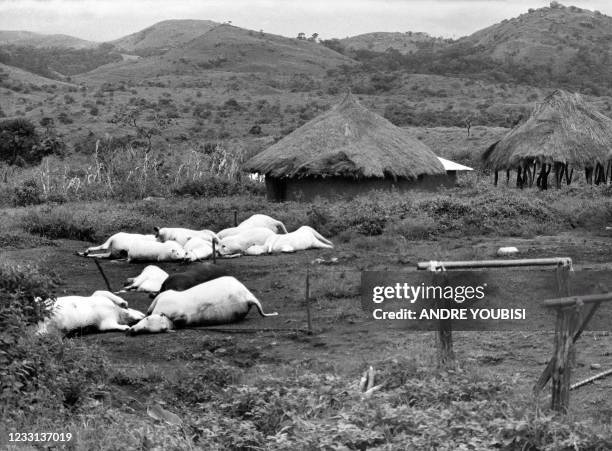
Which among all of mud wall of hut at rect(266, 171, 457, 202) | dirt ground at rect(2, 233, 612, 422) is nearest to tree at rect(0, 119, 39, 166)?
mud wall of hut at rect(266, 171, 457, 202)

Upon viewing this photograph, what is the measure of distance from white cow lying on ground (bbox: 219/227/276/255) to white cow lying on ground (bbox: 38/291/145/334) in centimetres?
542

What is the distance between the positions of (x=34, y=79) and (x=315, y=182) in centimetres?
4643

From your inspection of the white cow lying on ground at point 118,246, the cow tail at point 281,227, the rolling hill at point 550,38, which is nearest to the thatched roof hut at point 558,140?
the cow tail at point 281,227

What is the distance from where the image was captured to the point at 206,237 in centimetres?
1628

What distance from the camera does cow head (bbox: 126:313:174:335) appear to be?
380 inches

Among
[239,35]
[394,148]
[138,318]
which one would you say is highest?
[239,35]

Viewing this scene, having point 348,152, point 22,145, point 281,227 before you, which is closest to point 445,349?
point 281,227

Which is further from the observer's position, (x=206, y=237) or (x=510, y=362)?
(x=206, y=237)

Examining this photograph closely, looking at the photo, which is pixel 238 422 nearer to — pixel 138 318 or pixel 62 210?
pixel 138 318

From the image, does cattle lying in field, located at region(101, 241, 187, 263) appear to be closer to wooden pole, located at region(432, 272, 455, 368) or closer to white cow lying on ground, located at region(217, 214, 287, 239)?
white cow lying on ground, located at region(217, 214, 287, 239)

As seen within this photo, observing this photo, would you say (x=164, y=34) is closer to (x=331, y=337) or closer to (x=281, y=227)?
(x=281, y=227)

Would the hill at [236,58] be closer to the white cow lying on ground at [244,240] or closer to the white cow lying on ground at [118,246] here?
the white cow lying on ground at [244,240]

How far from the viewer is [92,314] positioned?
9.71m

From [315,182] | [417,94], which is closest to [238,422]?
[315,182]
